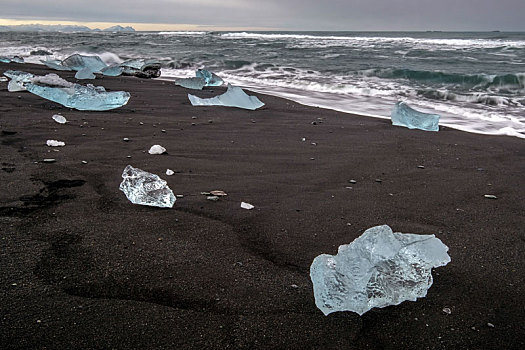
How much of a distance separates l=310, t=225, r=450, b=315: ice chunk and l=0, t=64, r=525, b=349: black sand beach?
0.05 meters

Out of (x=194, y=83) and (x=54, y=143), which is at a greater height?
(x=194, y=83)

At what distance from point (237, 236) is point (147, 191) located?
61 centimetres

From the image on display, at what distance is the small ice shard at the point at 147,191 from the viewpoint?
2.28 meters

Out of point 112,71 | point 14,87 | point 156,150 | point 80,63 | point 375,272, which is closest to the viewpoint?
point 375,272

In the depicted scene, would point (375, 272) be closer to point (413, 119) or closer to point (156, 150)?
point (156, 150)

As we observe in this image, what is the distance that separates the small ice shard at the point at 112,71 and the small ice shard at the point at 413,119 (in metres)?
6.22

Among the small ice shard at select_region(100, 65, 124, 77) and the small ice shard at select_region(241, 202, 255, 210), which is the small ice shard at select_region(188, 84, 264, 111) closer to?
the small ice shard at select_region(241, 202, 255, 210)

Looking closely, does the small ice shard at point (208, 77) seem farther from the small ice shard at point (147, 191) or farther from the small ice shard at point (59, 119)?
the small ice shard at point (147, 191)

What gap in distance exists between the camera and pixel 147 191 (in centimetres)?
229

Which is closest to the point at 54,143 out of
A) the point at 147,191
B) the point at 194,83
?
the point at 147,191

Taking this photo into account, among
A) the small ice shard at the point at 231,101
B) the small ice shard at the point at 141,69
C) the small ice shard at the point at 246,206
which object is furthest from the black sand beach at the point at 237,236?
the small ice shard at the point at 141,69

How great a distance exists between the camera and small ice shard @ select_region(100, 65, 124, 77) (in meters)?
8.85

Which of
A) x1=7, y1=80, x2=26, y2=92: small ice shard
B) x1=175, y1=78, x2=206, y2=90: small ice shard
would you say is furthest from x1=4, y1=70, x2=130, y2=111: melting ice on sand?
x1=175, y1=78, x2=206, y2=90: small ice shard

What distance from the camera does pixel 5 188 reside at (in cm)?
237
